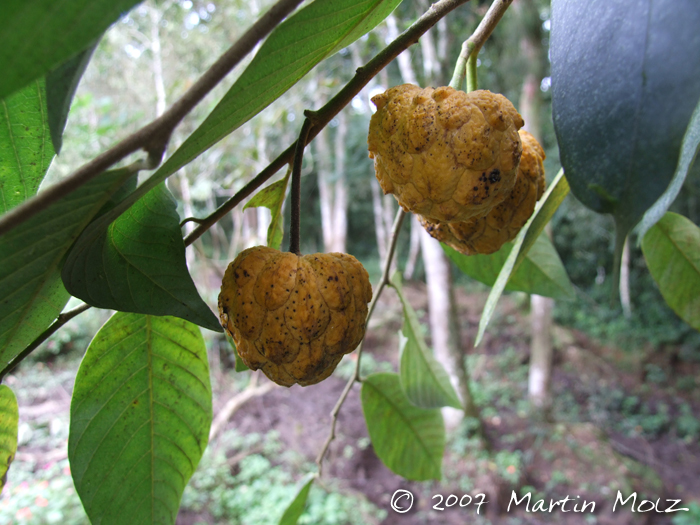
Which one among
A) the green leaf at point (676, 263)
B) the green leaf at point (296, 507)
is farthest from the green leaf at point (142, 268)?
the green leaf at point (676, 263)

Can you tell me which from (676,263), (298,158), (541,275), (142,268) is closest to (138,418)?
(142,268)

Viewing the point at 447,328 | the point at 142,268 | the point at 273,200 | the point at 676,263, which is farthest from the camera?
the point at 447,328

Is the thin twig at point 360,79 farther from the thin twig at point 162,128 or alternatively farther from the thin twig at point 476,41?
the thin twig at point 162,128

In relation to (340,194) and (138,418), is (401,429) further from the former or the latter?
(340,194)

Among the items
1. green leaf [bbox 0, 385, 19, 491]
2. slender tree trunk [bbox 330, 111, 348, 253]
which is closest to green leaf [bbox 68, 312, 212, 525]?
green leaf [bbox 0, 385, 19, 491]

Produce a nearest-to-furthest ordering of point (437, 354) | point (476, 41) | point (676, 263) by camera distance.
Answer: point (476, 41)
point (676, 263)
point (437, 354)

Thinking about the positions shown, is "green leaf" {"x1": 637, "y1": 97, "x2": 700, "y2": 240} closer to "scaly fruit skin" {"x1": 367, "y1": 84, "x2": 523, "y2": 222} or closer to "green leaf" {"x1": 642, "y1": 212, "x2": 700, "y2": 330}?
"scaly fruit skin" {"x1": 367, "y1": 84, "x2": 523, "y2": 222}
